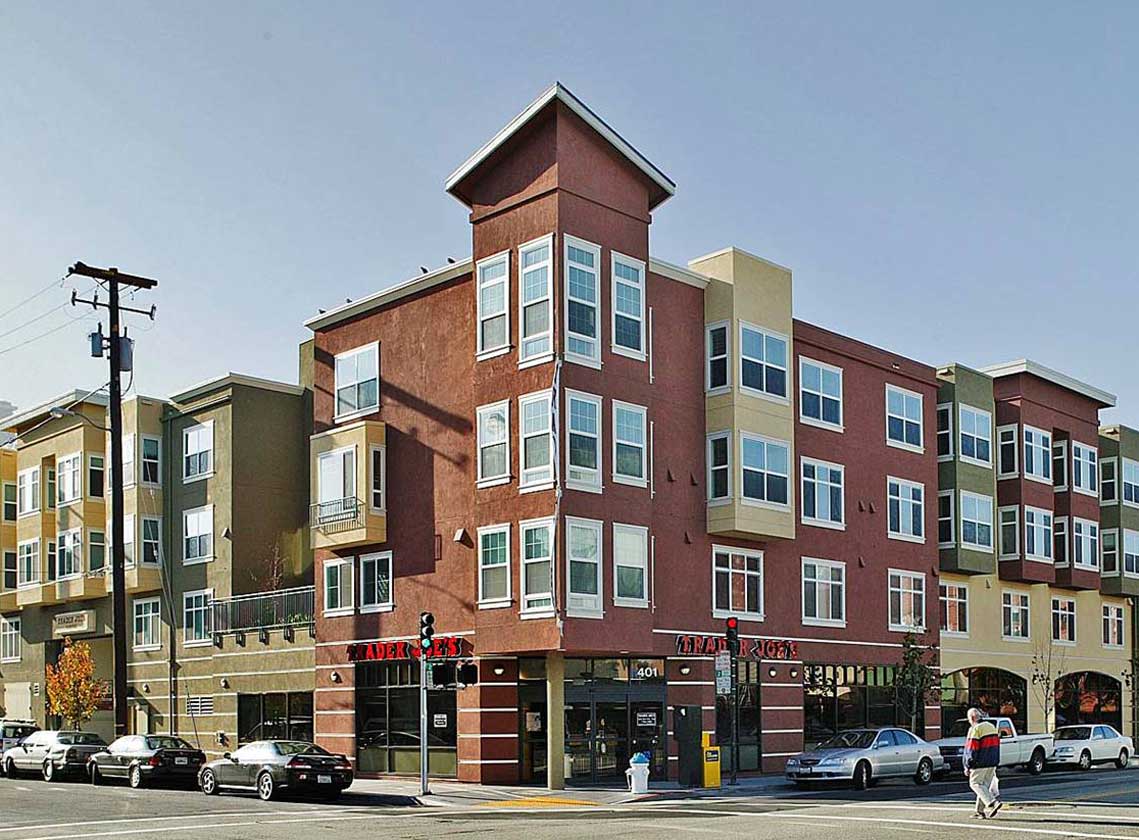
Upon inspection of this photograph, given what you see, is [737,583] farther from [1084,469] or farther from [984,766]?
[1084,469]

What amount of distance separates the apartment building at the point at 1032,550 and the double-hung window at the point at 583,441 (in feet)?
60.3

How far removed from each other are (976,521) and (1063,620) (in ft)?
29.1

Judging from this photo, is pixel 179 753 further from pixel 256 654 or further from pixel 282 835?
pixel 282 835

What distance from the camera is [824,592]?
42625 millimetres

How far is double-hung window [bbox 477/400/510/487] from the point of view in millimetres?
35031

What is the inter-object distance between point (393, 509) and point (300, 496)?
35.9 feet

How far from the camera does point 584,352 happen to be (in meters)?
34.7

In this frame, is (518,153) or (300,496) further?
(300,496)

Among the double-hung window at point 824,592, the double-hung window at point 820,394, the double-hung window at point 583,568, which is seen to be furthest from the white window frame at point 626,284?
the double-hung window at point 824,592

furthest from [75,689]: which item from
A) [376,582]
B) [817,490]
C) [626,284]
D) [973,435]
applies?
[973,435]

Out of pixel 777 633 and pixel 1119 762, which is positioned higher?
pixel 777 633

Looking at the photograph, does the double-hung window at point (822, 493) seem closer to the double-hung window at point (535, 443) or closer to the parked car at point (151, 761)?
the double-hung window at point (535, 443)

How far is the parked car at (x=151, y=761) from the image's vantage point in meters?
36.1

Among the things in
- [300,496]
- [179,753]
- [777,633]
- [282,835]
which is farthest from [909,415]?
[282,835]
